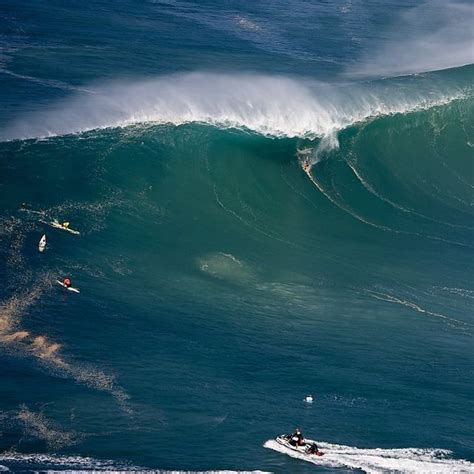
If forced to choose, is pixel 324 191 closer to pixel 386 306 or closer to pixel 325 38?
pixel 386 306

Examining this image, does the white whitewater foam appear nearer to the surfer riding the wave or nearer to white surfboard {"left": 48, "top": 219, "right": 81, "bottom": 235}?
the surfer riding the wave

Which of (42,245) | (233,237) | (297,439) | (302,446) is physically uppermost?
(233,237)

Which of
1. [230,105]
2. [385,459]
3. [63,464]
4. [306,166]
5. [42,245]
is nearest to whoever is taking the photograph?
[63,464]

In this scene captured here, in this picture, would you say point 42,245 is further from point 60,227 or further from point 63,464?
point 63,464

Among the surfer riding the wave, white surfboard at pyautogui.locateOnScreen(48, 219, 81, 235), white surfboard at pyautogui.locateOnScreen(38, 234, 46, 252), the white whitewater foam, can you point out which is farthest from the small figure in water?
the white whitewater foam

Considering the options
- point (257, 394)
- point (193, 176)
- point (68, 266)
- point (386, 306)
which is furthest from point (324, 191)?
point (257, 394)

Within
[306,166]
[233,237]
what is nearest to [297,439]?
[233,237]

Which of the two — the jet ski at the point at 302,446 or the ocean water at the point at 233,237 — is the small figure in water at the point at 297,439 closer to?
the jet ski at the point at 302,446
